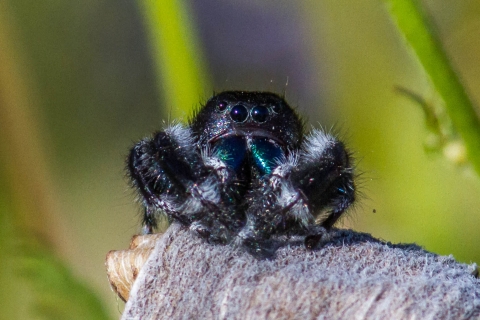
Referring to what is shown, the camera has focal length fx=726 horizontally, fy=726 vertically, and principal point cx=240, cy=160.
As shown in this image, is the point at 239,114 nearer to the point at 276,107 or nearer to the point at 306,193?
the point at 276,107

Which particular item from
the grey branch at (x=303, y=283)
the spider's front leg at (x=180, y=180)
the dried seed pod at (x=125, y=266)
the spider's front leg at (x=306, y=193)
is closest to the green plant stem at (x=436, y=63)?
the spider's front leg at (x=306, y=193)

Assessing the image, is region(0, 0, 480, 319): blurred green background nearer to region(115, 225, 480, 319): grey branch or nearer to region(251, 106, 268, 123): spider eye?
region(251, 106, 268, 123): spider eye

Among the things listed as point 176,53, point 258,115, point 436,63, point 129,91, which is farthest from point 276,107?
point 129,91

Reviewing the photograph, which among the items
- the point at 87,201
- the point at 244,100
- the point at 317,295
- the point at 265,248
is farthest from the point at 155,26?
the point at 87,201

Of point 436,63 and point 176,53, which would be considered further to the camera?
point 176,53

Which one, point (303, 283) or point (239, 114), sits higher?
point (239, 114)

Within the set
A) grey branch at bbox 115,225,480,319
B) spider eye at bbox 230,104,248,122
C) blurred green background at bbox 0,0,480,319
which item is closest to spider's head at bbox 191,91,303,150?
spider eye at bbox 230,104,248,122
